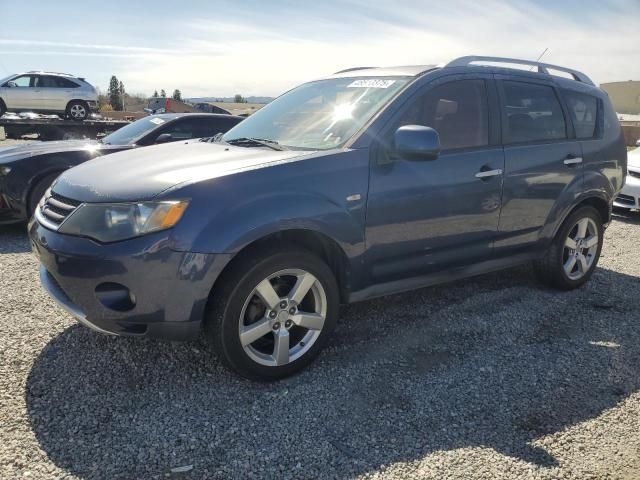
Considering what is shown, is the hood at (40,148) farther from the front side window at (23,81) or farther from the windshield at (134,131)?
the front side window at (23,81)

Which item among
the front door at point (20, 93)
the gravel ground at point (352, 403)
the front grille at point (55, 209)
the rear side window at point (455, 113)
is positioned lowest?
the gravel ground at point (352, 403)

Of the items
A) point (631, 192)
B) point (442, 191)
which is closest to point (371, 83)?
point (442, 191)

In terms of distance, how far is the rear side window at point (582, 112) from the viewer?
14.9ft

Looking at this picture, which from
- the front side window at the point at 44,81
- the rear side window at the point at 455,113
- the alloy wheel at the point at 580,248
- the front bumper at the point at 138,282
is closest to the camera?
the front bumper at the point at 138,282

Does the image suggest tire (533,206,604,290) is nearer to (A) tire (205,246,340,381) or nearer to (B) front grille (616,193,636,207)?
(A) tire (205,246,340,381)

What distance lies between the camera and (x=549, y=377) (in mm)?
3225

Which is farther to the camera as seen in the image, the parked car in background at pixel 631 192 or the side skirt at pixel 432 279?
the parked car in background at pixel 631 192

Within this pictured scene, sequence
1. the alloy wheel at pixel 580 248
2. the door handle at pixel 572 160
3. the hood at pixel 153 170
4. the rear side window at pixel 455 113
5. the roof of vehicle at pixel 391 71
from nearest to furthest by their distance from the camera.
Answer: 1. the hood at pixel 153 170
2. the rear side window at pixel 455 113
3. the roof of vehicle at pixel 391 71
4. the door handle at pixel 572 160
5. the alloy wheel at pixel 580 248

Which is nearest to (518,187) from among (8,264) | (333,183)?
(333,183)

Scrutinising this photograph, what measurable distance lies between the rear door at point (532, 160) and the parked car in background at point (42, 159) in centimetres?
429

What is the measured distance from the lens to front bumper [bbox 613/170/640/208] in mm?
8250

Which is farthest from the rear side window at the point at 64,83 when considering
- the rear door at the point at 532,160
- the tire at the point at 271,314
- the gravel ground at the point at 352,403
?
the tire at the point at 271,314

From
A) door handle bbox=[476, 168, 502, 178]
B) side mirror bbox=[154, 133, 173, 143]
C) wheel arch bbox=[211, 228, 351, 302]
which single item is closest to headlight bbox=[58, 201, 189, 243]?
wheel arch bbox=[211, 228, 351, 302]

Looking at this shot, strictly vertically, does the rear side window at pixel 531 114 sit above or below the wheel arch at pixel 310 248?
above
